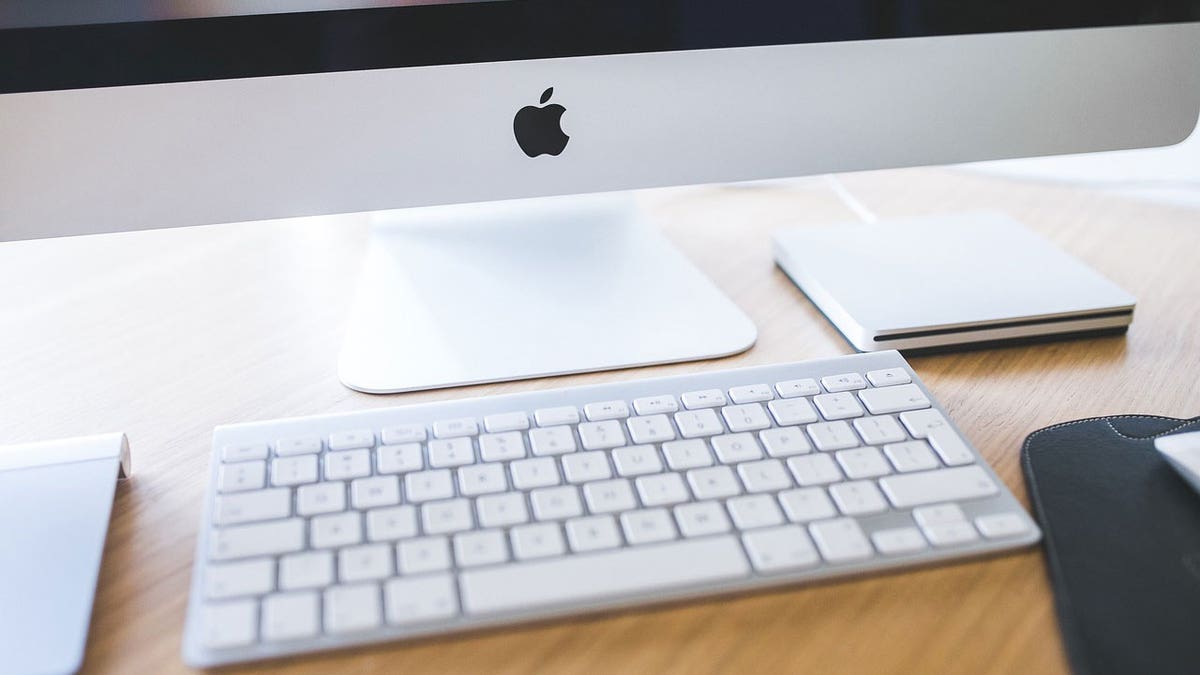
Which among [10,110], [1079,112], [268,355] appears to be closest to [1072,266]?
[1079,112]

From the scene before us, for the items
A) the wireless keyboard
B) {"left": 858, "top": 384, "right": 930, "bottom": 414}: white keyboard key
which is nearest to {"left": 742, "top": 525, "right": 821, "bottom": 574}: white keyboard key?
the wireless keyboard

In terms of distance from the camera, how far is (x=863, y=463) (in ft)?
1.28

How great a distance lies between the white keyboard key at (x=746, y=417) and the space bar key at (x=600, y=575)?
0.25ft

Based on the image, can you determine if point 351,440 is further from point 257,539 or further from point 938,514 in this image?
point 938,514

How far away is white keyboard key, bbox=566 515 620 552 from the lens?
13.7 inches

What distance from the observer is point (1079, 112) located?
1.89 feet

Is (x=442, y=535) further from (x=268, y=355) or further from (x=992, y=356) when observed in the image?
(x=992, y=356)

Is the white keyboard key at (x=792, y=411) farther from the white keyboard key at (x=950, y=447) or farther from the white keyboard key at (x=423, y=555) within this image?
the white keyboard key at (x=423, y=555)

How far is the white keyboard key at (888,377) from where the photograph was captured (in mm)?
450

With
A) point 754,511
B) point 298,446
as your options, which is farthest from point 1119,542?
point 298,446

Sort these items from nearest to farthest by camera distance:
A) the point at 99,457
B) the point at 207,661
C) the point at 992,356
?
the point at 207,661, the point at 99,457, the point at 992,356

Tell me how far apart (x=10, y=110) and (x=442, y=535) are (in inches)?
12.5

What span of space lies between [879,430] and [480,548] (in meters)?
0.19

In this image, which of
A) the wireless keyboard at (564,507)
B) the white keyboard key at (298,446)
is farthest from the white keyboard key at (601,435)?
the white keyboard key at (298,446)
